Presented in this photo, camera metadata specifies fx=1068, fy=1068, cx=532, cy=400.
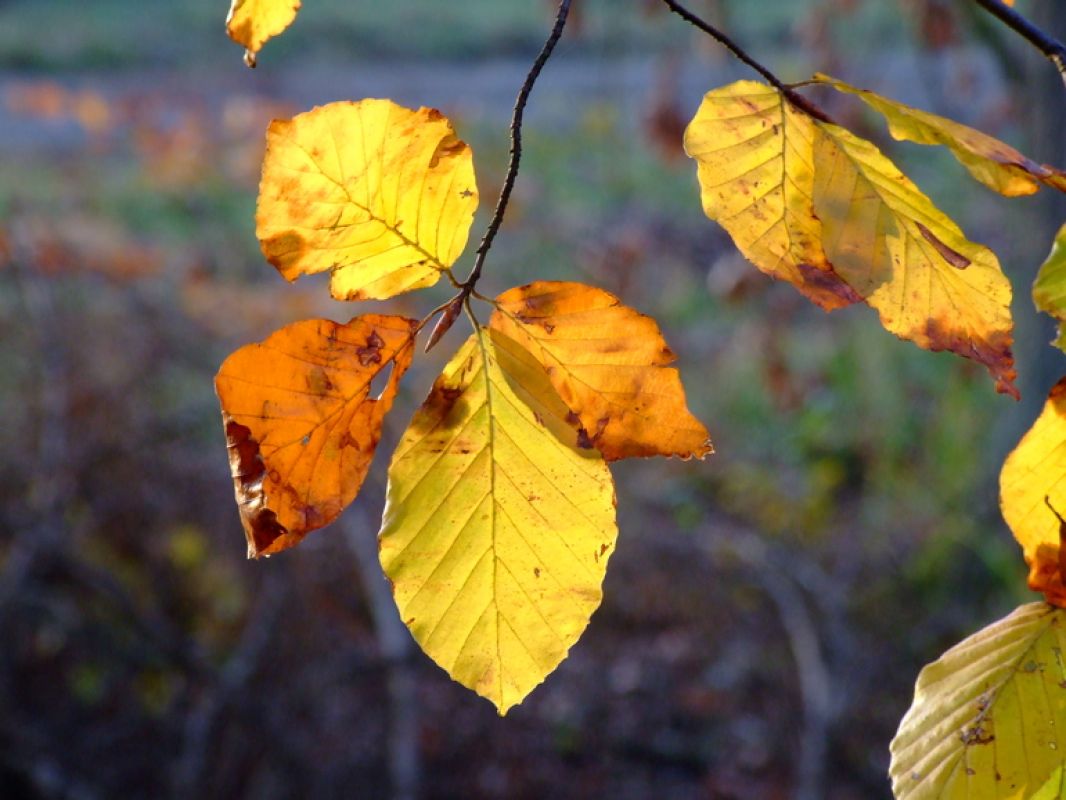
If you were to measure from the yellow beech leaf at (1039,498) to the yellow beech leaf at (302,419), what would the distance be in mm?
297

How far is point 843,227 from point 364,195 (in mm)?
216

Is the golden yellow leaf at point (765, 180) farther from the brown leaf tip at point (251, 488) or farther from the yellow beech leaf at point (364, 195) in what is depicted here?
the brown leaf tip at point (251, 488)

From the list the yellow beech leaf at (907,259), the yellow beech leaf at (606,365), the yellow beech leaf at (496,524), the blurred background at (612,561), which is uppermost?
the yellow beech leaf at (907,259)

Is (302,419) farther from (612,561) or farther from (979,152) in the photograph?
(612,561)

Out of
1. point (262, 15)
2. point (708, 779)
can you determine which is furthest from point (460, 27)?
point (262, 15)

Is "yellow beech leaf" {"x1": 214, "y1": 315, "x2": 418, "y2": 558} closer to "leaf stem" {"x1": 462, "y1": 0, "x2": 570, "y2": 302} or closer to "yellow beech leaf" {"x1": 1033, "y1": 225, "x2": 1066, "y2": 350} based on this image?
"leaf stem" {"x1": 462, "y1": 0, "x2": 570, "y2": 302}

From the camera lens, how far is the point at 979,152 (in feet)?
1.43

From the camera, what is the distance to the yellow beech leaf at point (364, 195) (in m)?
0.46

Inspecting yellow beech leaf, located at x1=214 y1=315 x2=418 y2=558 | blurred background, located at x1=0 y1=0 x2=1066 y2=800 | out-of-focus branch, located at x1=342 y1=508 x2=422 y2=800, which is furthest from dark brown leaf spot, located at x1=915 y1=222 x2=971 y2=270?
out-of-focus branch, located at x1=342 y1=508 x2=422 y2=800

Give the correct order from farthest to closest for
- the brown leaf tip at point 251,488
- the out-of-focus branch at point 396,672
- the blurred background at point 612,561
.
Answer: the blurred background at point 612,561 → the out-of-focus branch at point 396,672 → the brown leaf tip at point 251,488

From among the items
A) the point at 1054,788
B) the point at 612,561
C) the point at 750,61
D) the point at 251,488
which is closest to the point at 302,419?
the point at 251,488

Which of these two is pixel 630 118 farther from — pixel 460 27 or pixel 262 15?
pixel 262 15

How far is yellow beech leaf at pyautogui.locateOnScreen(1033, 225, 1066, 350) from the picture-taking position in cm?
46

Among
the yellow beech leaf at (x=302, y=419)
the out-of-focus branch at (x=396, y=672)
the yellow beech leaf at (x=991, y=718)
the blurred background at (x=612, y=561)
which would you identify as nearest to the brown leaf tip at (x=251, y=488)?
the yellow beech leaf at (x=302, y=419)
